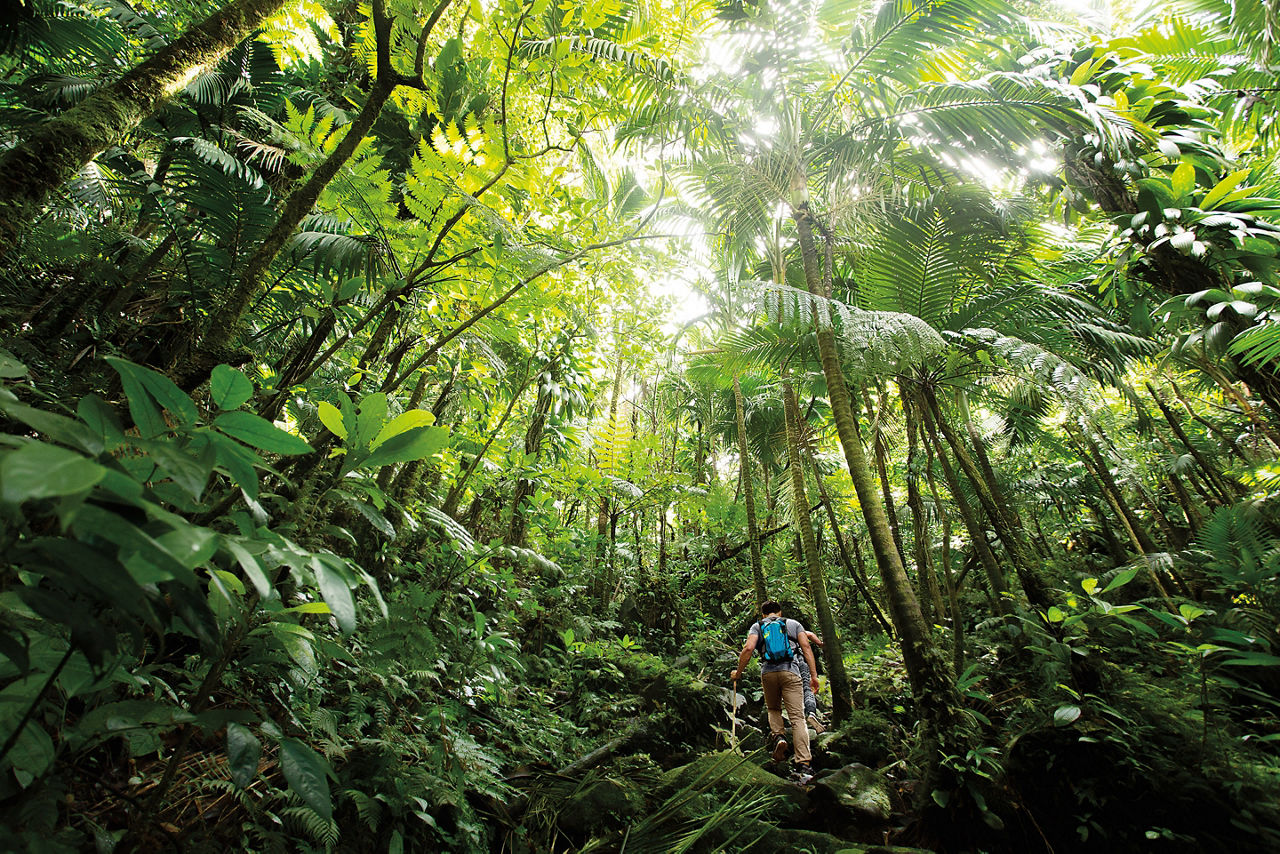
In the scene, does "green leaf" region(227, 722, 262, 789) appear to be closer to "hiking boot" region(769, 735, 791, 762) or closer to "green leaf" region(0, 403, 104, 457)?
"green leaf" region(0, 403, 104, 457)

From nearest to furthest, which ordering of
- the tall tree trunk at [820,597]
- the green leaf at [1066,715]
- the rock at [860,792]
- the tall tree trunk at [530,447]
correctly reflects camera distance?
the green leaf at [1066,715], the rock at [860,792], the tall tree trunk at [820,597], the tall tree trunk at [530,447]

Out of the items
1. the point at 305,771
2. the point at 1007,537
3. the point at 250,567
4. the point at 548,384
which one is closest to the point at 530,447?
the point at 548,384

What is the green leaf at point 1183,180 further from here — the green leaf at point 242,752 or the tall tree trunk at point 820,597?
the green leaf at point 242,752

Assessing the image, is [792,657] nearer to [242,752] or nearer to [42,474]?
[242,752]

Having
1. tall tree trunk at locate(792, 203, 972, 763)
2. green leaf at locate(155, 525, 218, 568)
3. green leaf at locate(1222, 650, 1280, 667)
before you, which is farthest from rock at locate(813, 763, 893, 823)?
green leaf at locate(155, 525, 218, 568)

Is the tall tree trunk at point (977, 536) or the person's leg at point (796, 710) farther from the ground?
the tall tree trunk at point (977, 536)

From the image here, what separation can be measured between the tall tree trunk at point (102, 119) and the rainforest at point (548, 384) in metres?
0.01

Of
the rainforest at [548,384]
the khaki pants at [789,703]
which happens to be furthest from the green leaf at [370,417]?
the khaki pants at [789,703]

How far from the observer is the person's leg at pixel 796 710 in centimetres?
456

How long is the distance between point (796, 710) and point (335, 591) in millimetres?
4932

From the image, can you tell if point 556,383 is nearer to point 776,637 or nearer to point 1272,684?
point 776,637

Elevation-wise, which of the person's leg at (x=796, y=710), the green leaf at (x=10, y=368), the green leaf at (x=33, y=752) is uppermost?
the person's leg at (x=796, y=710)

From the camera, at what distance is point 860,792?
10.8ft

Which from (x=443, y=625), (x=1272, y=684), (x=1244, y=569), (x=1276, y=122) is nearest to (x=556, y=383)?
(x=443, y=625)
